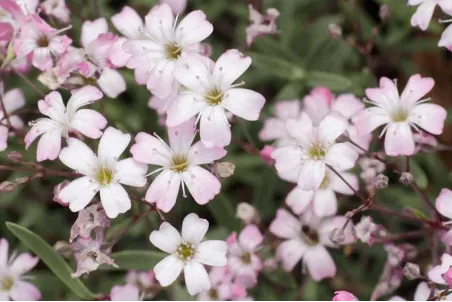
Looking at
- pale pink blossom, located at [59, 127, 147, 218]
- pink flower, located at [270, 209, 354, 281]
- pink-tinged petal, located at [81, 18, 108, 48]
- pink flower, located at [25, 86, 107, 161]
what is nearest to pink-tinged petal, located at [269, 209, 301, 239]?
pink flower, located at [270, 209, 354, 281]

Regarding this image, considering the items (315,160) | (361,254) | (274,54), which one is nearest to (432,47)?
(274,54)

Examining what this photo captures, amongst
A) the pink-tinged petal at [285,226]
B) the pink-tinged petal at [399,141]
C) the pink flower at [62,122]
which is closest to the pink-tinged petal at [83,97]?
the pink flower at [62,122]

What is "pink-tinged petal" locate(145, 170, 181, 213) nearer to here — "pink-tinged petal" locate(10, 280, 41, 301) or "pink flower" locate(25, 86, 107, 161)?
"pink flower" locate(25, 86, 107, 161)

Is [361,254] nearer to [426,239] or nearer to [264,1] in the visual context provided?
[426,239]

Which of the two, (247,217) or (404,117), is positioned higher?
(404,117)

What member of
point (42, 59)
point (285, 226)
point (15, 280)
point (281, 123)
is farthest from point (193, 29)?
point (15, 280)

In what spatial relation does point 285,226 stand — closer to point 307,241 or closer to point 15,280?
point 307,241

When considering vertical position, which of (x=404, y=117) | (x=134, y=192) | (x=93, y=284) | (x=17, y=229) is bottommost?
(x=93, y=284)
